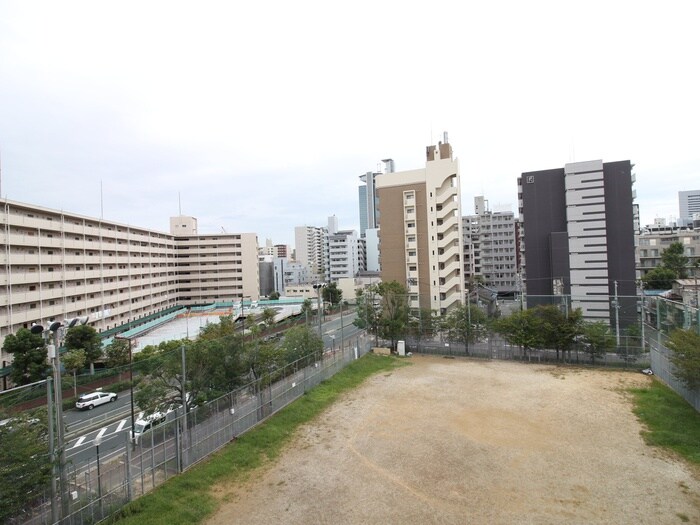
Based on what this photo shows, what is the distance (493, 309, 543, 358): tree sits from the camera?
19.3 metres

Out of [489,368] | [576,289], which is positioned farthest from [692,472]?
[576,289]

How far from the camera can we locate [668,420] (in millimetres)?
11438

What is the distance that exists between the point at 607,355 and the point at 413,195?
61.7ft

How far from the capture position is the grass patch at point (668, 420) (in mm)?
9914

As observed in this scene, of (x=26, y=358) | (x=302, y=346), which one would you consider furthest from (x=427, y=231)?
(x=26, y=358)

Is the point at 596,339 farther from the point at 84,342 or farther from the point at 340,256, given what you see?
the point at 340,256

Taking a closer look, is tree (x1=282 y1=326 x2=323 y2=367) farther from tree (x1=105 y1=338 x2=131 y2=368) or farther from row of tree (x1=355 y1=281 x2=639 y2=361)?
tree (x1=105 y1=338 x2=131 y2=368)

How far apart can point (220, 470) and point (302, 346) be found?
266 inches

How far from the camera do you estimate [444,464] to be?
9.38 metres

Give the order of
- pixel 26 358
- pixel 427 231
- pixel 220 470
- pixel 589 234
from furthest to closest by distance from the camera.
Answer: pixel 427 231 < pixel 589 234 < pixel 26 358 < pixel 220 470

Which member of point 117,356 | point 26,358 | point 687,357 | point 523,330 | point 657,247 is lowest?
point 117,356

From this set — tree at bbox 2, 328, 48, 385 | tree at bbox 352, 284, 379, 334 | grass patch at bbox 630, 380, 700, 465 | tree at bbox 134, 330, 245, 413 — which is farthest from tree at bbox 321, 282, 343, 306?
tree at bbox 134, 330, 245, 413

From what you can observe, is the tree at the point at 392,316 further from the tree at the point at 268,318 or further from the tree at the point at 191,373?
the tree at the point at 191,373

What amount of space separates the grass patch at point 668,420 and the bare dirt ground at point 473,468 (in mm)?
378
